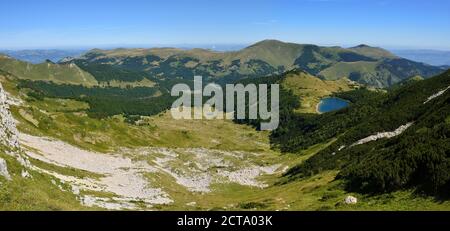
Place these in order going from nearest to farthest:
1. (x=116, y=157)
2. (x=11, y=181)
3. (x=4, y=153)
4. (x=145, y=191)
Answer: (x=11, y=181)
(x=4, y=153)
(x=145, y=191)
(x=116, y=157)

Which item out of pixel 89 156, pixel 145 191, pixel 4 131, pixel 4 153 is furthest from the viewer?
pixel 89 156

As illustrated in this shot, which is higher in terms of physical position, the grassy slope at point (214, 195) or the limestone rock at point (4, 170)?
the limestone rock at point (4, 170)

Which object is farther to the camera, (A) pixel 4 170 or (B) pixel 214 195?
(B) pixel 214 195

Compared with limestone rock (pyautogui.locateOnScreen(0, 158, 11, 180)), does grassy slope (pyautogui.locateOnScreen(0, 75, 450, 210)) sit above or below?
below

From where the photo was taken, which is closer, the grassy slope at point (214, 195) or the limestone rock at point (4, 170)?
the grassy slope at point (214, 195)

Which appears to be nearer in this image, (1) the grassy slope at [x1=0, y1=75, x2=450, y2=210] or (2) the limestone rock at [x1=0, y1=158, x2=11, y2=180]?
(1) the grassy slope at [x1=0, y1=75, x2=450, y2=210]

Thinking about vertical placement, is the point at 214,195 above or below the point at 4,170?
below
